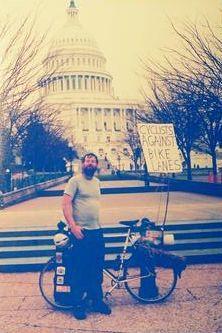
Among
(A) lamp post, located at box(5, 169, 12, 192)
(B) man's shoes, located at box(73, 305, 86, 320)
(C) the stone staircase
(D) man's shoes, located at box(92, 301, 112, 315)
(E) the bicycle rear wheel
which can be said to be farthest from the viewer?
(A) lamp post, located at box(5, 169, 12, 192)

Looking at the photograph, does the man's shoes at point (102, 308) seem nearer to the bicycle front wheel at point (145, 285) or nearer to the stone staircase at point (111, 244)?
the bicycle front wheel at point (145, 285)

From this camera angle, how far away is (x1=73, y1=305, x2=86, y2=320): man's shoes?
159 inches

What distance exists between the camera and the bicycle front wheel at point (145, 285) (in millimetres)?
4502

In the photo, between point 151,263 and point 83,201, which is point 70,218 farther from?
point 151,263

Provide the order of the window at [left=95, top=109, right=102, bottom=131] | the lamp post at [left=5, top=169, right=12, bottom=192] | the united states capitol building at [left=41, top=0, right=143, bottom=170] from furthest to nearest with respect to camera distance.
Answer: the window at [left=95, top=109, right=102, bottom=131]
the united states capitol building at [left=41, top=0, right=143, bottom=170]
the lamp post at [left=5, top=169, right=12, bottom=192]

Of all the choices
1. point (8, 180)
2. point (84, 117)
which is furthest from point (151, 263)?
point (84, 117)

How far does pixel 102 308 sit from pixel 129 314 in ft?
0.88

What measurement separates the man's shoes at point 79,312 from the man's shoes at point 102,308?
14 centimetres

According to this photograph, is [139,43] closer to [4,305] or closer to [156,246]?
[156,246]

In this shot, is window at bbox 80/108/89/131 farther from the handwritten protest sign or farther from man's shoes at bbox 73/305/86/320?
man's shoes at bbox 73/305/86/320

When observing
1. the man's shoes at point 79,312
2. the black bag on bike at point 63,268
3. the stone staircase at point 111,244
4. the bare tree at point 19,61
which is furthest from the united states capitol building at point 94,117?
the man's shoes at point 79,312

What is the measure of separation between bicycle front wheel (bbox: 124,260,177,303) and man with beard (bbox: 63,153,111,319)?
45 cm

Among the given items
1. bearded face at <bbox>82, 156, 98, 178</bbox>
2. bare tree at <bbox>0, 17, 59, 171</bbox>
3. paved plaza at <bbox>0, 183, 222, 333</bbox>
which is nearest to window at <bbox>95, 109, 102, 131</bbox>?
bare tree at <bbox>0, 17, 59, 171</bbox>

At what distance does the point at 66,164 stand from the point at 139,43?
2110cm
